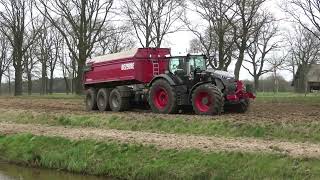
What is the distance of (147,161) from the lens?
39.9 ft

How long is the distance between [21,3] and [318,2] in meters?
36.4

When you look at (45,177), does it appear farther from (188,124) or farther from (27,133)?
(188,124)

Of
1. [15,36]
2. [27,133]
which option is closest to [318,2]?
[27,133]

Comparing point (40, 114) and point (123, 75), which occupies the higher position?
point (123, 75)

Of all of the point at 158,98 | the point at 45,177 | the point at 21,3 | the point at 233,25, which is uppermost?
the point at 21,3

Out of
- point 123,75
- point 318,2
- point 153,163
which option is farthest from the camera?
point 318,2

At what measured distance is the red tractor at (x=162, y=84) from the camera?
65.4ft

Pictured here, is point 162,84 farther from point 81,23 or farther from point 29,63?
point 29,63

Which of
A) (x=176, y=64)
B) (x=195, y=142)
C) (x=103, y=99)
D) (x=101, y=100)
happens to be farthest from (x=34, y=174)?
(x=101, y=100)

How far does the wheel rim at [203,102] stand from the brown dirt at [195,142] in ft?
14.4

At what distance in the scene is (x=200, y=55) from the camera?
70.0 feet

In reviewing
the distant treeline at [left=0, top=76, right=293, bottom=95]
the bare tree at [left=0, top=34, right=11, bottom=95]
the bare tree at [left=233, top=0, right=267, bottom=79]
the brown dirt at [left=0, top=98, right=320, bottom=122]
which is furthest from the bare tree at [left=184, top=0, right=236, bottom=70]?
the distant treeline at [left=0, top=76, right=293, bottom=95]

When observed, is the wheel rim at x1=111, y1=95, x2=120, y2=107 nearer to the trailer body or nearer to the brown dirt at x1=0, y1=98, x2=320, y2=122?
the trailer body

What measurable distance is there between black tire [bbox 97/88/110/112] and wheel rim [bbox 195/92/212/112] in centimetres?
605
